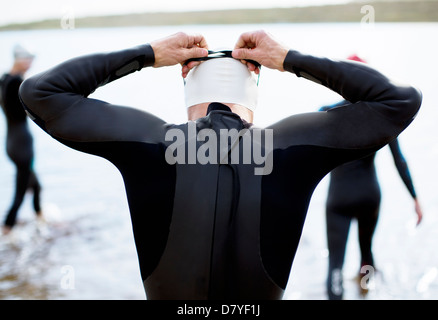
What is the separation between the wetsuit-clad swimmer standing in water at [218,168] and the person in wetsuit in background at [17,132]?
413cm

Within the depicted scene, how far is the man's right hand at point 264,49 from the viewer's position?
5.49 ft

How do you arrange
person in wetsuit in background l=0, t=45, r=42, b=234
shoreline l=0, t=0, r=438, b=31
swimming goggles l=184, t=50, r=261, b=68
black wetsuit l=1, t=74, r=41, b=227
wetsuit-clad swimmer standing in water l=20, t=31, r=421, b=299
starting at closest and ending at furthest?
wetsuit-clad swimmer standing in water l=20, t=31, r=421, b=299
swimming goggles l=184, t=50, r=261, b=68
person in wetsuit in background l=0, t=45, r=42, b=234
black wetsuit l=1, t=74, r=41, b=227
shoreline l=0, t=0, r=438, b=31

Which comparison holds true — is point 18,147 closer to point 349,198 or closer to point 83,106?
point 349,198

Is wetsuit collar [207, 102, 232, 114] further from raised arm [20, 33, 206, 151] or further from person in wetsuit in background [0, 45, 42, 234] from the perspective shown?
person in wetsuit in background [0, 45, 42, 234]

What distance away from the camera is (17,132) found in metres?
5.64

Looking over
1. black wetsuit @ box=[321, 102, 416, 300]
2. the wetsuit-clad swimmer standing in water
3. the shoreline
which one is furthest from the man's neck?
the shoreline

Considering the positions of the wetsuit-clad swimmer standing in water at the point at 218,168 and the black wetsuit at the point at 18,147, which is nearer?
the wetsuit-clad swimmer standing in water at the point at 218,168

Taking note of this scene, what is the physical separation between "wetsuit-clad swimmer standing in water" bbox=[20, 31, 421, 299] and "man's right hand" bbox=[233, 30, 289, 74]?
23 centimetres

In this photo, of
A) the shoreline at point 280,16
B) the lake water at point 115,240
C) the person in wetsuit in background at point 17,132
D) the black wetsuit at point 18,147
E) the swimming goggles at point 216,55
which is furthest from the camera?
the shoreline at point 280,16

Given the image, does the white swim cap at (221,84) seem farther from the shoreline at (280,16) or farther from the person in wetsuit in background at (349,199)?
the shoreline at (280,16)

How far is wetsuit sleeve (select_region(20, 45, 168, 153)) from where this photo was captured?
1.49 meters

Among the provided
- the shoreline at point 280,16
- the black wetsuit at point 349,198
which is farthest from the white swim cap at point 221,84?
the shoreline at point 280,16

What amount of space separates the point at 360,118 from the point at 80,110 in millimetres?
865

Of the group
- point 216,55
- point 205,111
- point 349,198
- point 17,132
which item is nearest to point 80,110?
point 205,111
